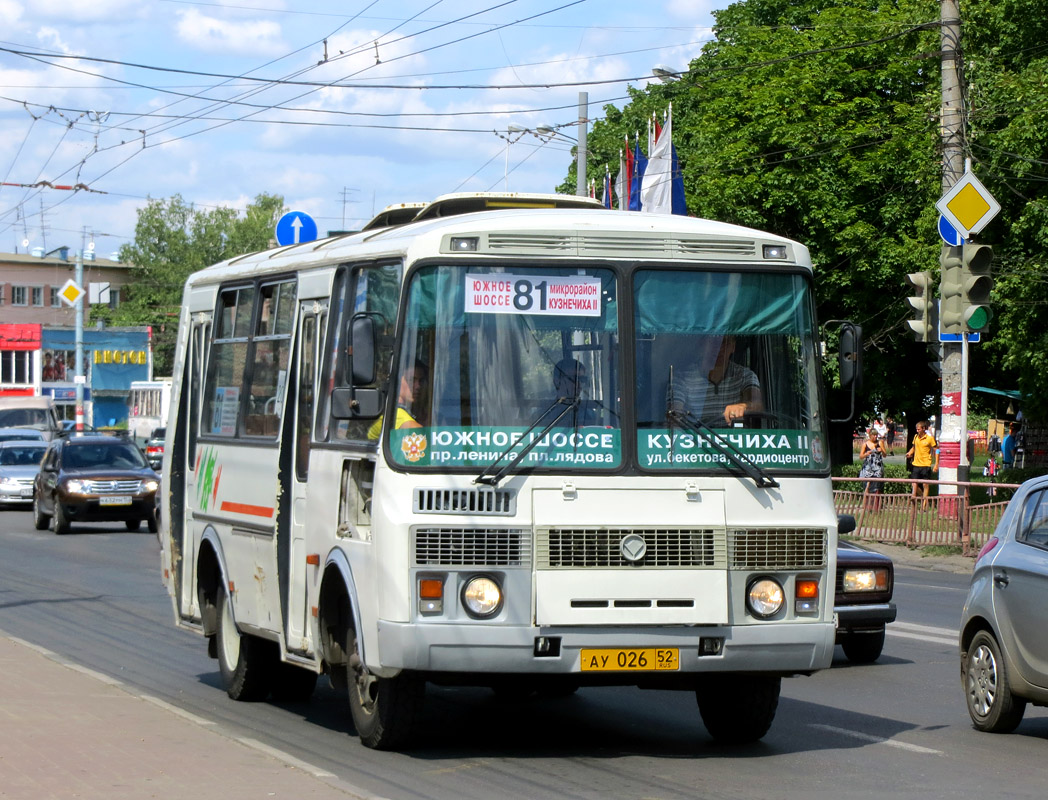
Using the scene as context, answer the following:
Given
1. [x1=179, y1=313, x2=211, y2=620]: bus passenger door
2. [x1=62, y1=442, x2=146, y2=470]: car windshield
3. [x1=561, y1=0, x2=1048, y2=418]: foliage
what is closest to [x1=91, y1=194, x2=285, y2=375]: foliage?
[x1=561, y1=0, x2=1048, y2=418]: foliage

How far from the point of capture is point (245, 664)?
38.7 ft

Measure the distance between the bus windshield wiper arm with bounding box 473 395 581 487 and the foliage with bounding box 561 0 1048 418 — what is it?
30306 mm

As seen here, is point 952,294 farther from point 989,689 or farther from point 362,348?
point 362,348

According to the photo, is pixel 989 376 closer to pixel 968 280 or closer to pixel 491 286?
pixel 968 280

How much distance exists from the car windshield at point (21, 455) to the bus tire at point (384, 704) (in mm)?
32227

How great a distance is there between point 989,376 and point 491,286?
4032cm

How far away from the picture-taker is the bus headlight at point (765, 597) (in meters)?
9.10

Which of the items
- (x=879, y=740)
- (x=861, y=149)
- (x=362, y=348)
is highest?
(x=861, y=149)

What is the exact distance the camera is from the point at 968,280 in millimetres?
21469

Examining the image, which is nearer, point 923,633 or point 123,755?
point 123,755

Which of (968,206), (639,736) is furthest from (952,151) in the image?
(639,736)

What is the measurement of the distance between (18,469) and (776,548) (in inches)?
1308

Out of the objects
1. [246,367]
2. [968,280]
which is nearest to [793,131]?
[968,280]

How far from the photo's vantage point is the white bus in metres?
8.86
